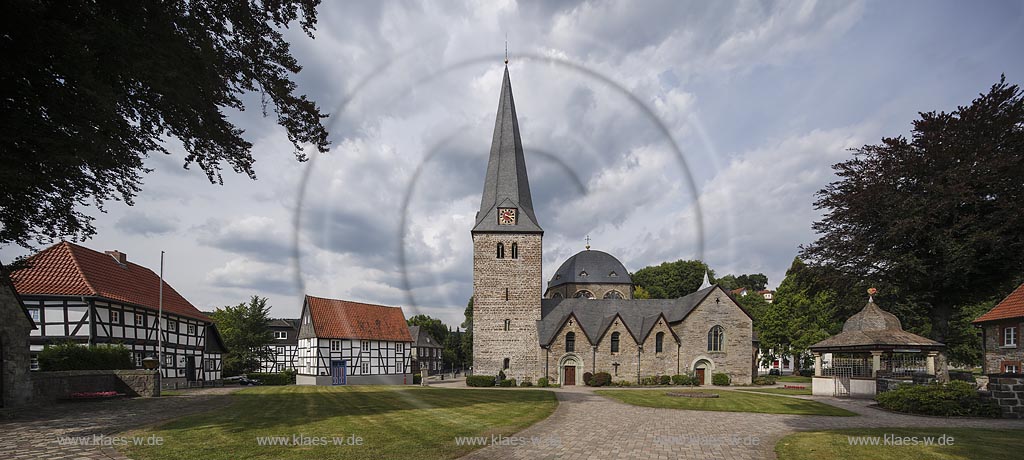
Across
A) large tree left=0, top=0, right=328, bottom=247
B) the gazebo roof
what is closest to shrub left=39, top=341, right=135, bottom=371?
large tree left=0, top=0, right=328, bottom=247

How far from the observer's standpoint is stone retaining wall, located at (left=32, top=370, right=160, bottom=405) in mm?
21438

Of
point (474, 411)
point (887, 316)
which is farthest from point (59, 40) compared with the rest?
point (887, 316)

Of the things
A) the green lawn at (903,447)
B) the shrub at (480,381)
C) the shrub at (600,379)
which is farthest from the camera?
the shrub at (600,379)

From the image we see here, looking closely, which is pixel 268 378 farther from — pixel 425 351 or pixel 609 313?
pixel 425 351

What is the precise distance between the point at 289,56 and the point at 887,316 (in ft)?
110

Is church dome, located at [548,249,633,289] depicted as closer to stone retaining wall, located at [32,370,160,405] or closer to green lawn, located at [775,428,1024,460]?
stone retaining wall, located at [32,370,160,405]

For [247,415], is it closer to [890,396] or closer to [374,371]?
[890,396]

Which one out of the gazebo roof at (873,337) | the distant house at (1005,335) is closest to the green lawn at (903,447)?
the gazebo roof at (873,337)

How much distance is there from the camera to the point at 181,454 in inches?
446

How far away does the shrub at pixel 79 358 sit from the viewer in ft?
77.1

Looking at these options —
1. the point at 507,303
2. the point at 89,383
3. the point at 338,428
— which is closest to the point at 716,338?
the point at 507,303

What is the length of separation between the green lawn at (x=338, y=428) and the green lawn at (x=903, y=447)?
24.3 ft

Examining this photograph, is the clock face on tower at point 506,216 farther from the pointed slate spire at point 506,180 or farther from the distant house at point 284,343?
the distant house at point 284,343

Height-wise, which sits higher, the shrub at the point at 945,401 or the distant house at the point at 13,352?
the distant house at the point at 13,352
